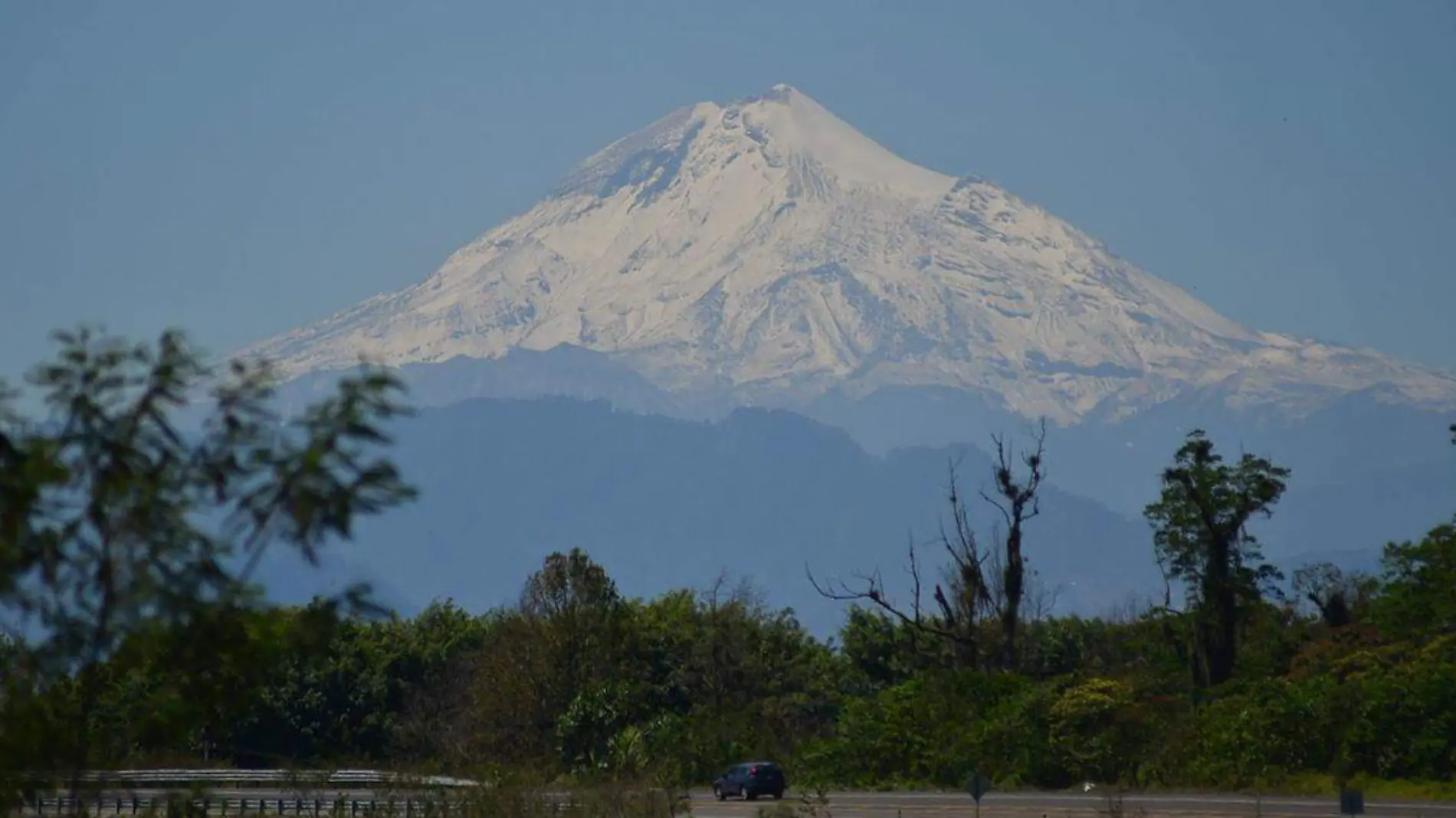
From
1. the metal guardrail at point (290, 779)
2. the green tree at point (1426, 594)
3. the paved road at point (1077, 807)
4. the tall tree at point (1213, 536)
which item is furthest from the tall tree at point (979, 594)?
the metal guardrail at point (290, 779)

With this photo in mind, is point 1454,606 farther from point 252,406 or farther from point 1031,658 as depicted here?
point 252,406

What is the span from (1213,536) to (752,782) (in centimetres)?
2813

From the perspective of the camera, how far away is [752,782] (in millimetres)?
58438

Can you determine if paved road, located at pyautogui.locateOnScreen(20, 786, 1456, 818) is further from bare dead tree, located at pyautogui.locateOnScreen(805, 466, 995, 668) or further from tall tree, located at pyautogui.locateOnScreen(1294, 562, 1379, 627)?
tall tree, located at pyautogui.locateOnScreen(1294, 562, 1379, 627)

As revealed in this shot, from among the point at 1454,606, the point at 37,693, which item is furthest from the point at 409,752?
the point at 37,693

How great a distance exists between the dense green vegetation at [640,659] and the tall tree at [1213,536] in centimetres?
13

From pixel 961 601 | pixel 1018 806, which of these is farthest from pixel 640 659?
pixel 1018 806

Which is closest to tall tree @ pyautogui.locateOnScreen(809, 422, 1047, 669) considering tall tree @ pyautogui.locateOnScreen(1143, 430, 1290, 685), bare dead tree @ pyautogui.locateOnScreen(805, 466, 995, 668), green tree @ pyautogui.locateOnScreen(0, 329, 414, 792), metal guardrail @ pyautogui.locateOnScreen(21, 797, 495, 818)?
bare dead tree @ pyautogui.locateOnScreen(805, 466, 995, 668)

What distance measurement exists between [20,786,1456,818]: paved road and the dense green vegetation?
3.17 m

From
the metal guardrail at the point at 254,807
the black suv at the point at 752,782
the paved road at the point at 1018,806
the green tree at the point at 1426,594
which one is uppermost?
the green tree at the point at 1426,594

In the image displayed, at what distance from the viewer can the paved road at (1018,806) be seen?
147 feet

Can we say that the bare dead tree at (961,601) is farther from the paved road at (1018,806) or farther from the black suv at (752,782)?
the paved road at (1018,806)

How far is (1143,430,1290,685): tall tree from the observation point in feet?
254

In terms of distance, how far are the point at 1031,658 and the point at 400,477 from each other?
80491 mm
